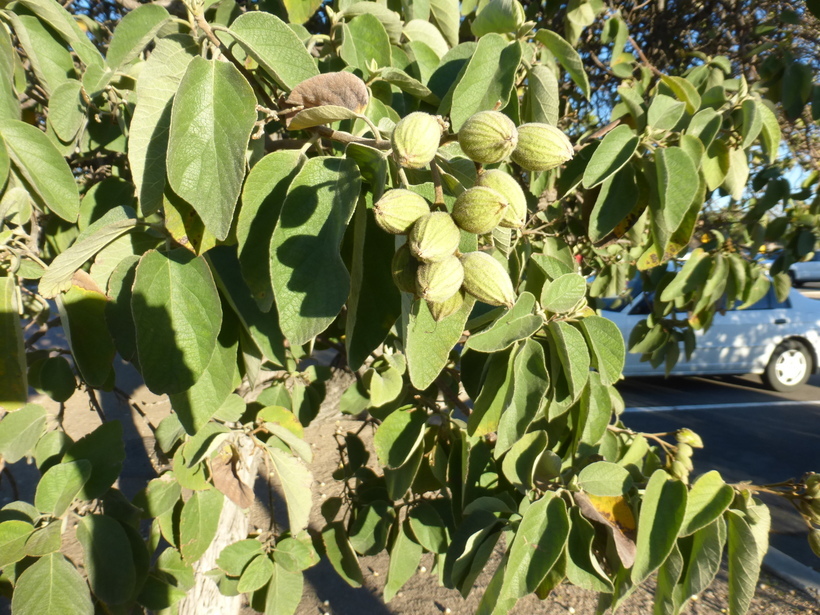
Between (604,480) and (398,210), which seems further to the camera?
(604,480)

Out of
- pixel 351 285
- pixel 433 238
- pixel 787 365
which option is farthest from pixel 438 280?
pixel 787 365

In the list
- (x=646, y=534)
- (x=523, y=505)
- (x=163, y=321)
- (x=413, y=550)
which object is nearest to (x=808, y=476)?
(x=646, y=534)

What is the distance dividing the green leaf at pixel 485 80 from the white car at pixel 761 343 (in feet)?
24.6

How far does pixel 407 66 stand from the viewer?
157 centimetres

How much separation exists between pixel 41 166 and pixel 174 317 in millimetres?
595

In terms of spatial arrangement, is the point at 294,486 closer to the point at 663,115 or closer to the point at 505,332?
the point at 505,332

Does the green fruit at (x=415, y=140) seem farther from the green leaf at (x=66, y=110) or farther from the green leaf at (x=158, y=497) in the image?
the green leaf at (x=158, y=497)

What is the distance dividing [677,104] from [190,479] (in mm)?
1844

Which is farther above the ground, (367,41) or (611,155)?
(367,41)

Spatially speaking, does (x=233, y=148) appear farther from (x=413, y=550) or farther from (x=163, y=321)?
(x=413, y=550)

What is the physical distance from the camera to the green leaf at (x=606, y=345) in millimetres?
1324

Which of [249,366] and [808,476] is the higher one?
[249,366]

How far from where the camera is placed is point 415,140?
772 millimetres

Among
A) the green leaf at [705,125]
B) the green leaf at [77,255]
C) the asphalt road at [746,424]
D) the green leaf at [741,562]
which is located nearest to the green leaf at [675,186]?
the green leaf at [705,125]
